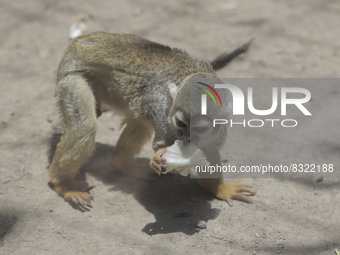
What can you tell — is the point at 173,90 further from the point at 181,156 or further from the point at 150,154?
the point at 150,154

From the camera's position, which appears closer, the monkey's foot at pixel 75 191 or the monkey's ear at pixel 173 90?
the monkey's ear at pixel 173 90

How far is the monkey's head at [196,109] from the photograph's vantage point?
2.88m

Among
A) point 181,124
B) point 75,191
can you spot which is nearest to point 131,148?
point 75,191

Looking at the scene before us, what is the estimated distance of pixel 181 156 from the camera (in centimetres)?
303

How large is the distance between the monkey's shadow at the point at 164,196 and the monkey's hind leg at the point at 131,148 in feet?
0.35

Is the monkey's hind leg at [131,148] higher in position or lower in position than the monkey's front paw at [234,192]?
higher

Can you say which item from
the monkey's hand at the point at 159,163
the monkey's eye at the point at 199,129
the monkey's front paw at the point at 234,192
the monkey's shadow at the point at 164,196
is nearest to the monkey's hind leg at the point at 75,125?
the monkey's shadow at the point at 164,196

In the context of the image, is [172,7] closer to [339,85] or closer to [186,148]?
[339,85]

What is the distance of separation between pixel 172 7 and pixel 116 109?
4.90 meters

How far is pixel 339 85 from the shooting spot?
5.56 meters

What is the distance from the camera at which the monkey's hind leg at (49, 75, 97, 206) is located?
142 inches

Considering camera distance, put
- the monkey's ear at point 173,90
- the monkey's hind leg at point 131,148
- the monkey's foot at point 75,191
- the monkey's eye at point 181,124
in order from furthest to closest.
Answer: the monkey's hind leg at point 131,148, the monkey's foot at point 75,191, the monkey's ear at point 173,90, the monkey's eye at point 181,124

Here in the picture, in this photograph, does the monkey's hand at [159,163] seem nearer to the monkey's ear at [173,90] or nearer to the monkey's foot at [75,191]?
the monkey's ear at [173,90]

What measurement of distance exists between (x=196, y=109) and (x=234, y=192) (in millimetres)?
1455
